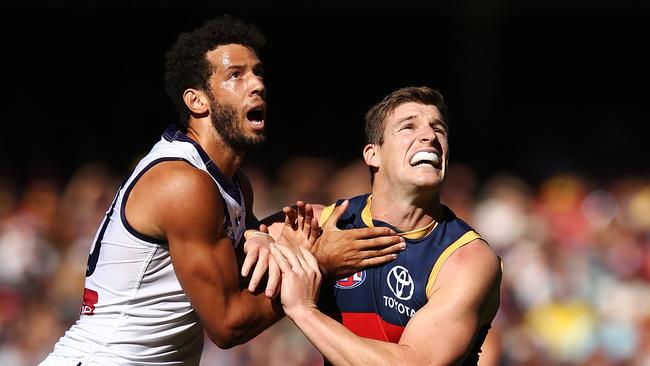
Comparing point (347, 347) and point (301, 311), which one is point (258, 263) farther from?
point (347, 347)

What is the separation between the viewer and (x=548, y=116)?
1434 centimetres

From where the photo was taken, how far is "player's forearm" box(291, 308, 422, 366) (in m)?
4.52

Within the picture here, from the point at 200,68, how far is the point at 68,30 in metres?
10.5

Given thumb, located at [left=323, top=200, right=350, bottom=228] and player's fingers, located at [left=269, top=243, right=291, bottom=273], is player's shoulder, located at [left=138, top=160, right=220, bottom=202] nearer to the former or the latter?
player's fingers, located at [left=269, top=243, right=291, bottom=273]

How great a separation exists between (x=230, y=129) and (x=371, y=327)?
3.84 ft

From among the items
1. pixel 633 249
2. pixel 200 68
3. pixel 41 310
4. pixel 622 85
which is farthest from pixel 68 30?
pixel 200 68

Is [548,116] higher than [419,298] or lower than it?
higher

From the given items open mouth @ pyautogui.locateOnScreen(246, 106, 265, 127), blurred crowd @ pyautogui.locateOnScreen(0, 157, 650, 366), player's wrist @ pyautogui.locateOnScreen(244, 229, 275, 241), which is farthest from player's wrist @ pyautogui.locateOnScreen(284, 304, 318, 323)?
blurred crowd @ pyautogui.locateOnScreen(0, 157, 650, 366)

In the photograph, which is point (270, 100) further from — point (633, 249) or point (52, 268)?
point (633, 249)

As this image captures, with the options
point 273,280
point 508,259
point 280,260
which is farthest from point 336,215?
point 508,259

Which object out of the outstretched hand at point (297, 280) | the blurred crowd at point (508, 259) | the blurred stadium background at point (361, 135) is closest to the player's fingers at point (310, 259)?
the outstretched hand at point (297, 280)

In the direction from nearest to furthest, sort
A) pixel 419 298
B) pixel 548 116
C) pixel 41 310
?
pixel 419 298, pixel 41 310, pixel 548 116

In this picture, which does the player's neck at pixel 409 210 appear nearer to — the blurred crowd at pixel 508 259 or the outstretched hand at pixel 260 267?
the outstretched hand at pixel 260 267

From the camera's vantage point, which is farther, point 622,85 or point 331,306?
point 622,85
